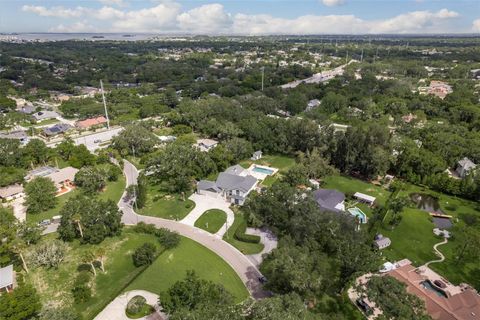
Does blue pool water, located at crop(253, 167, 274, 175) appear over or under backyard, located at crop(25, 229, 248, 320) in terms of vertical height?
over

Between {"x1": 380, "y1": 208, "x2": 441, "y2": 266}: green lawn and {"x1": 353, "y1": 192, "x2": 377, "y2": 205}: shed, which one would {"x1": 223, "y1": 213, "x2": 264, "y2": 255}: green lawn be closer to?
{"x1": 380, "y1": 208, "x2": 441, "y2": 266}: green lawn

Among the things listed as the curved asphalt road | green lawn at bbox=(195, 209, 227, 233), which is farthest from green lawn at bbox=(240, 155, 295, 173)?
the curved asphalt road

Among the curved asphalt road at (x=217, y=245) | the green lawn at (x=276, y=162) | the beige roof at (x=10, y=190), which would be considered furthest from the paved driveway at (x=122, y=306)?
the green lawn at (x=276, y=162)

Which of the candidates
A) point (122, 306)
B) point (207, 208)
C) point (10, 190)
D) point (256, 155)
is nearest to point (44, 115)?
point (10, 190)

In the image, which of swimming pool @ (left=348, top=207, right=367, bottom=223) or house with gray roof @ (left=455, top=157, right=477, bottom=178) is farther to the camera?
house with gray roof @ (left=455, top=157, right=477, bottom=178)

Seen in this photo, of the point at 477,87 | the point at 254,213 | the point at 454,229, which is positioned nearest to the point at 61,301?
the point at 254,213

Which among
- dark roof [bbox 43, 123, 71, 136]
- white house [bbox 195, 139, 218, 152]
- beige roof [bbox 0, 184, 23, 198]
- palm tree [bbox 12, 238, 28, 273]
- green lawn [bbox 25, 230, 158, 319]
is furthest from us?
dark roof [bbox 43, 123, 71, 136]

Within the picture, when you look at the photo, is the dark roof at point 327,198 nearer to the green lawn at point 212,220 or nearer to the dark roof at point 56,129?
the green lawn at point 212,220

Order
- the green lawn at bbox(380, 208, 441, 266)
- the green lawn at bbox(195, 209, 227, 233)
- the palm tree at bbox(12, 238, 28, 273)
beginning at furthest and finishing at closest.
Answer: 1. the green lawn at bbox(195, 209, 227, 233)
2. the green lawn at bbox(380, 208, 441, 266)
3. the palm tree at bbox(12, 238, 28, 273)
